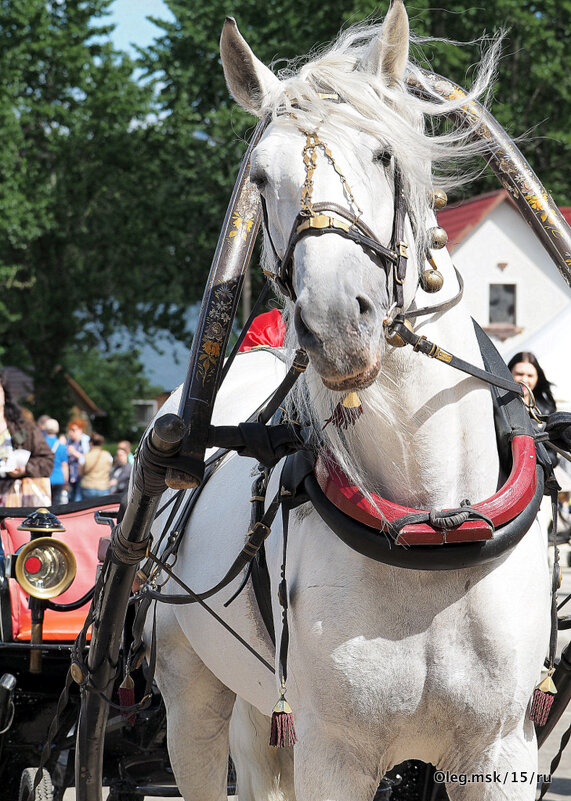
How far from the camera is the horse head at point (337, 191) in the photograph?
7.17ft

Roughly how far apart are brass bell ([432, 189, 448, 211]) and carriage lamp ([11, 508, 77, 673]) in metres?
2.32

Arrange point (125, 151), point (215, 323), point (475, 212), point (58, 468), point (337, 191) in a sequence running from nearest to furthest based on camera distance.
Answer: point (337, 191) → point (215, 323) → point (58, 468) → point (475, 212) → point (125, 151)

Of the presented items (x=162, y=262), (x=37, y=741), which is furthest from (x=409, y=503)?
(x=162, y=262)

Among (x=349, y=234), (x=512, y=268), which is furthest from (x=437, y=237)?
(x=512, y=268)

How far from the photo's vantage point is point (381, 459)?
2598mm

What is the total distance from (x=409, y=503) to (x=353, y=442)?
19cm

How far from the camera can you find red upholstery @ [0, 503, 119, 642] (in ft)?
16.3

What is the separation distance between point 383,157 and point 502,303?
986 inches

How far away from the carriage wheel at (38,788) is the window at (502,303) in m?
23.5

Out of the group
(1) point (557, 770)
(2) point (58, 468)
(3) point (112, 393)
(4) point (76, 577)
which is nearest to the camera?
(4) point (76, 577)

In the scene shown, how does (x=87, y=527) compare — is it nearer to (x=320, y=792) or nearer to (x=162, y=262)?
(x=320, y=792)

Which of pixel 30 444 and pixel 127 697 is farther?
pixel 30 444

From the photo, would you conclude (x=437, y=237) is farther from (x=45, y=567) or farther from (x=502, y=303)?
(x=502, y=303)

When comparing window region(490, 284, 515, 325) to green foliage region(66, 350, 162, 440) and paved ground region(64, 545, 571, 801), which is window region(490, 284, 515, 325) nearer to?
paved ground region(64, 545, 571, 801)
